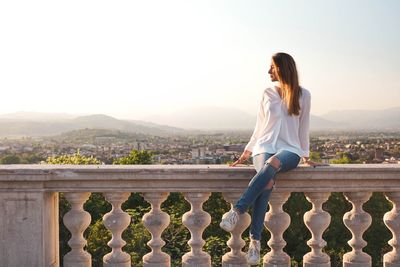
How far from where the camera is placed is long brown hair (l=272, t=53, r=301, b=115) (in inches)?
196

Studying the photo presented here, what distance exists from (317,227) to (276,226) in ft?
1.25

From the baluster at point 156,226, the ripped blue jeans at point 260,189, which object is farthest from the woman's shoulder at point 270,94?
the baluster at point 156,226

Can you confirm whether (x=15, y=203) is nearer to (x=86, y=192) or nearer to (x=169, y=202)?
(x=86, y=192)

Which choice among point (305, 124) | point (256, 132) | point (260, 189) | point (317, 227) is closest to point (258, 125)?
point (256, 132)

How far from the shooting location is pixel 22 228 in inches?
191

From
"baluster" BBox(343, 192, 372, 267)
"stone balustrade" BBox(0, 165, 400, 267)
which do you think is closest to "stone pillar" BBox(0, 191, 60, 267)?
"stone balustrade" BBox(0, 165, 400, 267)

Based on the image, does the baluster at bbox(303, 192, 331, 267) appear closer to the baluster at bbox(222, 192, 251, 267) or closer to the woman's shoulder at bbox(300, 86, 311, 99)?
the baluster at bbox(222, 192, 251, 267)

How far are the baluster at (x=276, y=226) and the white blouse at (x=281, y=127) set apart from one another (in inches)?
17.4

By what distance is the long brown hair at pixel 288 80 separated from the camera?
498 cm

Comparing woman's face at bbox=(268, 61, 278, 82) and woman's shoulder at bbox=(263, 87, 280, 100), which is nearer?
woman's shoulder at bbox=(263, 87, 280, 100)

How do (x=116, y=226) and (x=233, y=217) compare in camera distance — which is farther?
(x=116, y=226)

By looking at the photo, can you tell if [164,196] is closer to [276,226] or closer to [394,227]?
[276,226]

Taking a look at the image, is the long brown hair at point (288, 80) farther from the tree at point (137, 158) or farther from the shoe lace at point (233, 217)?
the tree at point (137, 158)

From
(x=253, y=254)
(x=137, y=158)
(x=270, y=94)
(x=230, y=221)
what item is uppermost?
(x=270, y=94)
